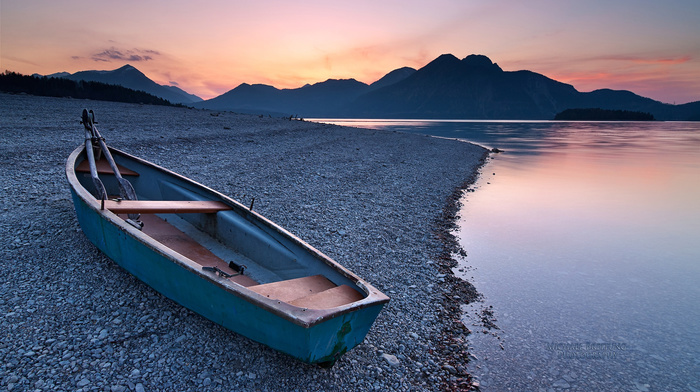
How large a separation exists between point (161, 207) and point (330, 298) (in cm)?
302

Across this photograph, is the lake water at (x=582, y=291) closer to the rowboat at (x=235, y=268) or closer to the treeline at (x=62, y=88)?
the rowboat at (x=235, y=268)

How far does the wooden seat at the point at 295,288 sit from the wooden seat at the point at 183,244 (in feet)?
2.09

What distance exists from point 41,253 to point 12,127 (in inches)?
Answer: 515

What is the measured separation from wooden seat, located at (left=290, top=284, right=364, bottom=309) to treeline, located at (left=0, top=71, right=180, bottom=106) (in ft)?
120

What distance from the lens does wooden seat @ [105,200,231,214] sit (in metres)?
4.74

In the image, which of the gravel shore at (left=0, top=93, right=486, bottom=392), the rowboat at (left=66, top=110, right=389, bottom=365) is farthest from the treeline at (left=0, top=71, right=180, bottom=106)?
the rowboat at (left=66, top=110, right=389, bottom=365)

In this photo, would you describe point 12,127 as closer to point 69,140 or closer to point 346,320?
point 69,140

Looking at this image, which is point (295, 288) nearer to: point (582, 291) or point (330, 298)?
point (330, 298)

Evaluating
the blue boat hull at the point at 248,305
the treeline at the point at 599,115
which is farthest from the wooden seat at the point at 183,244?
the treeline at the point at 599,115

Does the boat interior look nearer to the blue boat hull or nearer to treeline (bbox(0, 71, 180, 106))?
the blue boat hull

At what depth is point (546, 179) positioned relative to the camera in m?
19.3

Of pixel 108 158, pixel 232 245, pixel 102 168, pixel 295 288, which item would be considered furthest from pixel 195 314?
pixel 102 168

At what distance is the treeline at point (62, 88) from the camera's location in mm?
29131

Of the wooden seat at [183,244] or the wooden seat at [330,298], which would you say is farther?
the wooden seat at [183,244]
